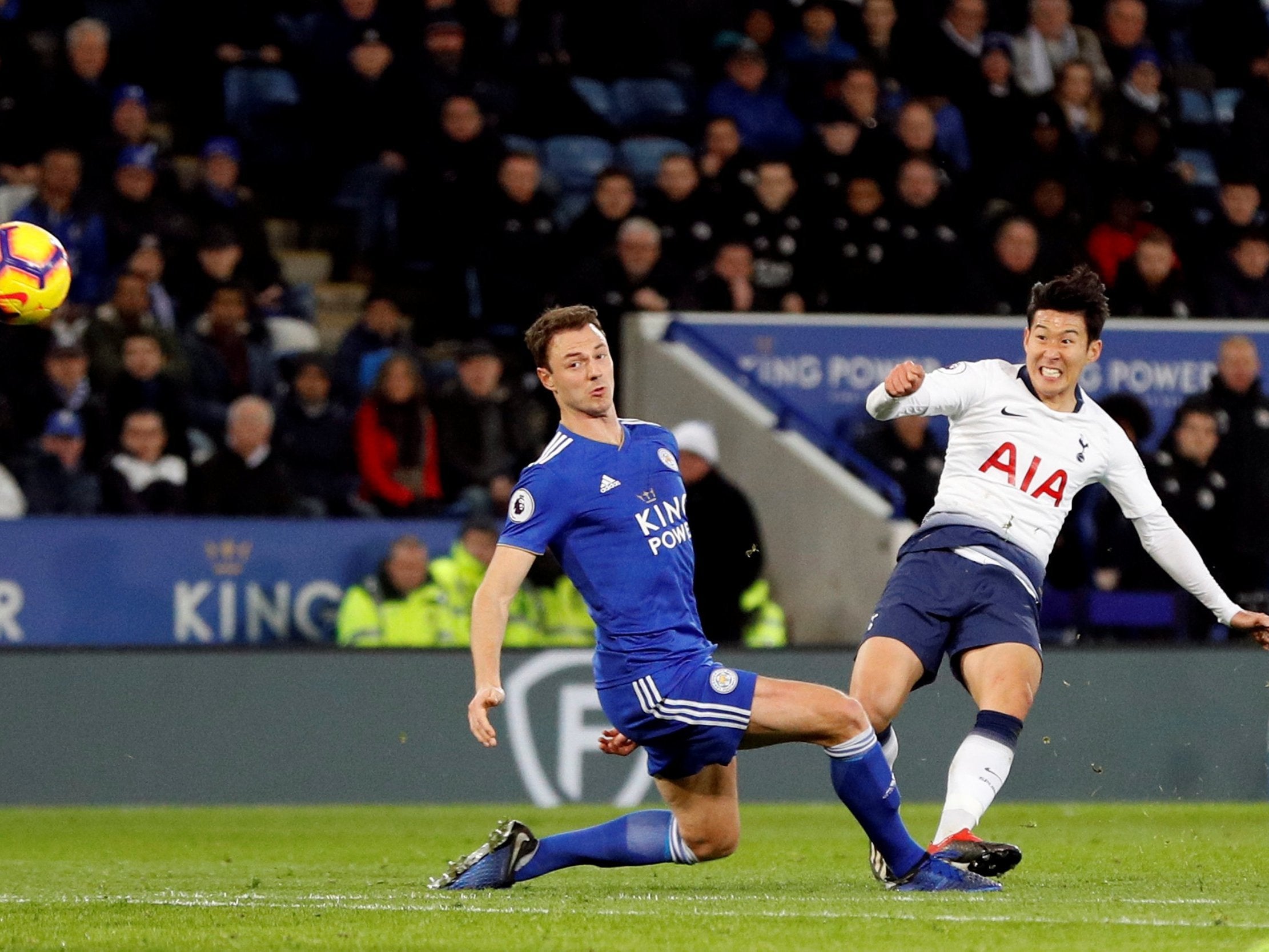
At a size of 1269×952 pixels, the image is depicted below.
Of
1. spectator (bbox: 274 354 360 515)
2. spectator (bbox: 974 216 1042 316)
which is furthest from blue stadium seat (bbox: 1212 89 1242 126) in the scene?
spectator (bbox: 274 354 360 515)

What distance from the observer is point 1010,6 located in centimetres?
1791

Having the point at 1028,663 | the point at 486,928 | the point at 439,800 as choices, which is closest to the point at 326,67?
the point at 439,800

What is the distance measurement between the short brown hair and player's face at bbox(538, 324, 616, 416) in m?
0.01

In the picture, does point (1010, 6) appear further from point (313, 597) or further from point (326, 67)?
point (313, 597)

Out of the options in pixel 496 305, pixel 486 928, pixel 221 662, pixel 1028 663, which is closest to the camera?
pixel 486 928

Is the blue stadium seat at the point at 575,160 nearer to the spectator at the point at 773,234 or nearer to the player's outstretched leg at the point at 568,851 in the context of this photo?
the spectator at the point at 773,234

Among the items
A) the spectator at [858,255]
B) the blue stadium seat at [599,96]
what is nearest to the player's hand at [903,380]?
the spectator at [858,255]

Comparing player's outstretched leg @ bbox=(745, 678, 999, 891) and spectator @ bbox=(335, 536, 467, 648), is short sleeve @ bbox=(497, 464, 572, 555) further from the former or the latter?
spectator @ bbox=(335, 536, 467, 648)

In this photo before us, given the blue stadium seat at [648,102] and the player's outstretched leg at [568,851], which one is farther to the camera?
the blue stadium seat at [648,102]

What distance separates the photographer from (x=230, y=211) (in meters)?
14.0

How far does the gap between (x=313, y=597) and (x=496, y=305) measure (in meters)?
2.69

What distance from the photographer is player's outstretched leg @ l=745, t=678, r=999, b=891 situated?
6.57m

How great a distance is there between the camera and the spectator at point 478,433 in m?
13.2

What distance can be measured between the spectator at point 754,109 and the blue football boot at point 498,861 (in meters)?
9.52
